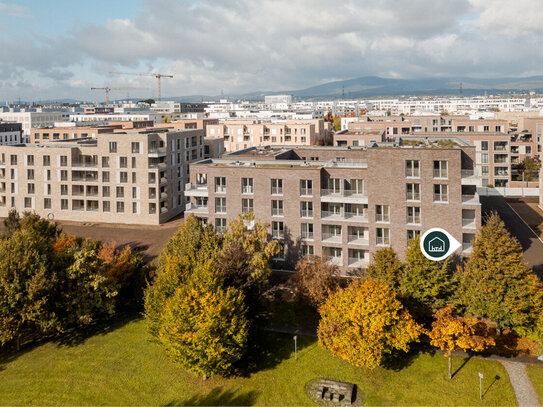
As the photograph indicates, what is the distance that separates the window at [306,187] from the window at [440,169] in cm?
1308

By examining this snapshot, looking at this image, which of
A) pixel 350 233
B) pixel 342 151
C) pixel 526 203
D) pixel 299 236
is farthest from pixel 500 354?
pixel 526 203

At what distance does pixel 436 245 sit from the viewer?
42.9 meters

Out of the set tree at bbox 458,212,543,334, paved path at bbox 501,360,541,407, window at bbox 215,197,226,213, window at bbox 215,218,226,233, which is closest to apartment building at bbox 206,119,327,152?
window at bbox 215,197,226,213

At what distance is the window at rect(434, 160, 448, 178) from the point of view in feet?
149

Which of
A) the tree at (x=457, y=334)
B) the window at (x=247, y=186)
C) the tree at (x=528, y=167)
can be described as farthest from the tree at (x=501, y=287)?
the tree at (x=528, y=167)

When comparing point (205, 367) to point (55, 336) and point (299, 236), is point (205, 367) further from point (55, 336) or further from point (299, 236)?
Answer: point (299, 236)

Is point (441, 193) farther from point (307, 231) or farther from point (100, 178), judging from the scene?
point (100, 178)

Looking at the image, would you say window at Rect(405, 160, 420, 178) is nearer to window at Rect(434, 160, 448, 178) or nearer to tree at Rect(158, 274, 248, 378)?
window at Rect(434, 160, 448, 178)

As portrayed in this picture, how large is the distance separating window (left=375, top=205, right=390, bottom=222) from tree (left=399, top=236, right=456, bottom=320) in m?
9.04


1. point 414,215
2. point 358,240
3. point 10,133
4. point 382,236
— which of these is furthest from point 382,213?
point 10,133

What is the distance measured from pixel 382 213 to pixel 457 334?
17.0m

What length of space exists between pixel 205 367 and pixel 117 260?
1768 cm

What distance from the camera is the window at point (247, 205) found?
52.0 metres

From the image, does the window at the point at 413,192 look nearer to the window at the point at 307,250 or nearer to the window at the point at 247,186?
the window at the point at 307,250
